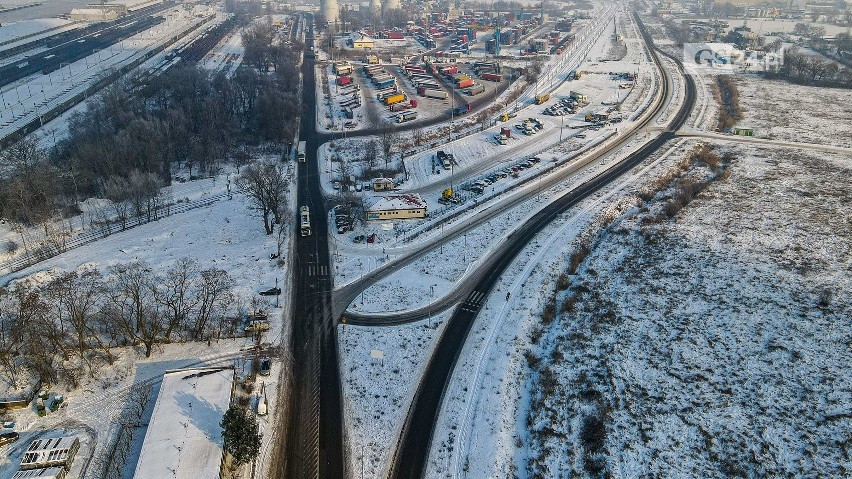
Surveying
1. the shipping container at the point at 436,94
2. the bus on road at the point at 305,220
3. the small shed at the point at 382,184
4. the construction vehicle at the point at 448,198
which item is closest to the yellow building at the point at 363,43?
the shipping container at the point at 436,94

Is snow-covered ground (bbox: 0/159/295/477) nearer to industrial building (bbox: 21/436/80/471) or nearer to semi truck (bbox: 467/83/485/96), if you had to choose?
industrial building (bbox: 21/436/80/471)

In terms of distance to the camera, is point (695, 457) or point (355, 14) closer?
point (695, 457)

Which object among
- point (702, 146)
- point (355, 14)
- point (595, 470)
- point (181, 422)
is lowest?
point (595, 470)

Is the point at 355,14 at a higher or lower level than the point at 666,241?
higher

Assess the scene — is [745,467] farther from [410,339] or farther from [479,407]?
[410,339]

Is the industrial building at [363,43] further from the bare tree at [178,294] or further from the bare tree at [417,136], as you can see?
the bare tree at [178,294]

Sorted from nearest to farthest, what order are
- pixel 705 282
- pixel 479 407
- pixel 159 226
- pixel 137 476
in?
pixel 137 476 → pixel 479 407 → pixel 705 282 → pixel 159 226

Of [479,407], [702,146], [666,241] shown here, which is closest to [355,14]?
[702,146]
